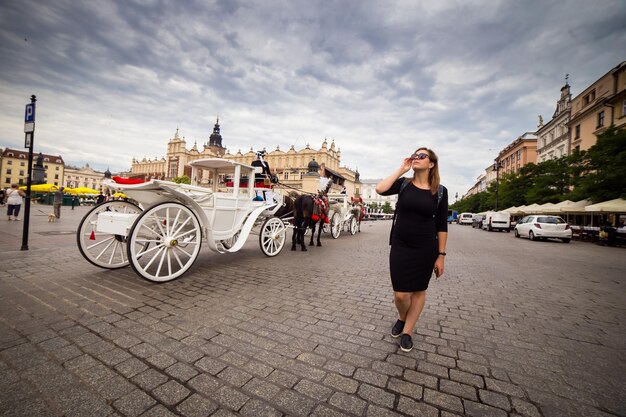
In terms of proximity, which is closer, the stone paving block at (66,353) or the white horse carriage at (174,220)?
the stone paving block at (66,353)

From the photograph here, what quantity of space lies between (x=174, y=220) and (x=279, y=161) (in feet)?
237

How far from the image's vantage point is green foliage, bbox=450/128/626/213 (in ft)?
54.1

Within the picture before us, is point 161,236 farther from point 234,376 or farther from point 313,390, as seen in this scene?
point 313,390

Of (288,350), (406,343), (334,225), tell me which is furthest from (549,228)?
(288,350)

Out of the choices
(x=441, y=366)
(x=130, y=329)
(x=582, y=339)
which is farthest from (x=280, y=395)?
(x=582, y=339)

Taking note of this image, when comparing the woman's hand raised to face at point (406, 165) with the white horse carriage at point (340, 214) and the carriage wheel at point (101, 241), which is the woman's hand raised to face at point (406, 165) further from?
the white horse carriage at point (340, 214)

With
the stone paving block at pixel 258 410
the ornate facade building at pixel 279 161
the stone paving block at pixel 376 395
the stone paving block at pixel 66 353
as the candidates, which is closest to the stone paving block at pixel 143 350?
the stone paving block at pixel 66 353

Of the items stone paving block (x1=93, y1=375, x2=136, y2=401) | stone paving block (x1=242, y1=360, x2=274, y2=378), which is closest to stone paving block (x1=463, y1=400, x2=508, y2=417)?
stone paving block (x1=242, y1=360, x2=274, y2=378)

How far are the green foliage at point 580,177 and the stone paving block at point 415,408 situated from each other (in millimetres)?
21645

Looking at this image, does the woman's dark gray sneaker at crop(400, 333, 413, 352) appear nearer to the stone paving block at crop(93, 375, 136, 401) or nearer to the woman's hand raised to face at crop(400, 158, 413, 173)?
the woman's hand raised to face at crop(400, 158, 413, 173)

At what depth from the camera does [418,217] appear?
261cm

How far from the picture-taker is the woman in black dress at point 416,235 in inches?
102

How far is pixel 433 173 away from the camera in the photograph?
2.71 meters

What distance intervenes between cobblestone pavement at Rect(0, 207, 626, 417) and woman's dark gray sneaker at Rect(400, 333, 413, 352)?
9 cm
